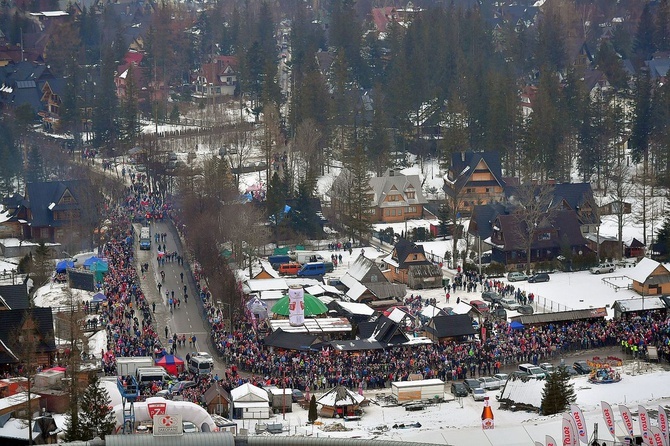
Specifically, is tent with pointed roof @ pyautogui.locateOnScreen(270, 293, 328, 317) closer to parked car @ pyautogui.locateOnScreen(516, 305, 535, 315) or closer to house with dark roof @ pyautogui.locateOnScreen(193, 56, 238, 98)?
parked car @ pyautogui.locateOnScreen(516, 305, 535, 315)

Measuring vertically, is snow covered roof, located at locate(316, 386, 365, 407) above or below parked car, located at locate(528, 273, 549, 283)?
below

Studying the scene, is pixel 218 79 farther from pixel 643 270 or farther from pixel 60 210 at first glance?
pixel 643 270

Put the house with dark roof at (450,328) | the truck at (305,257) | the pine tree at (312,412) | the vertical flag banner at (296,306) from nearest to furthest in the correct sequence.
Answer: the pine tree at (312,412), the house with dark roof at (450,328), the vertical flag banner at (296,306), the truck at (305,257)

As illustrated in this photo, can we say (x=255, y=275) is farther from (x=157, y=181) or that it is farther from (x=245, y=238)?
(x=157, y=181)

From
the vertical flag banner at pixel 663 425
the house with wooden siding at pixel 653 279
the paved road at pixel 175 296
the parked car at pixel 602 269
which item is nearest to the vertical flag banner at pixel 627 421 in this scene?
the vertical flag banner at pixel 663 425

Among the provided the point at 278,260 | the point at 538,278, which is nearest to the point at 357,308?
the point at 538,278

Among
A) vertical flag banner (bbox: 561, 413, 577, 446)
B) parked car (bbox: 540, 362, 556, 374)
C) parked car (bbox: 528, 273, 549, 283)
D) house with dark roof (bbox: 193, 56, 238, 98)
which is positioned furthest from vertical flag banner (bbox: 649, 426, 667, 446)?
house with dark roof (bbox: 193, 56, 238, 98)

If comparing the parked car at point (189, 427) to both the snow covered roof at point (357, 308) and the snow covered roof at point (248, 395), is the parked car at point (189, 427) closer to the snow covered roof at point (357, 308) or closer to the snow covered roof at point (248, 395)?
the snow covered roof at point (248, 395)
